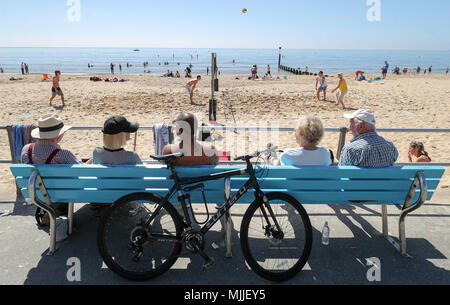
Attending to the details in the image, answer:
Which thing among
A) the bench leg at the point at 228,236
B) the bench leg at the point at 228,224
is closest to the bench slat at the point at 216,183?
the bench leg at the point at 228,224

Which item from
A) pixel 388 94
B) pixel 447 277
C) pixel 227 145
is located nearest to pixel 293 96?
pixel 388 94

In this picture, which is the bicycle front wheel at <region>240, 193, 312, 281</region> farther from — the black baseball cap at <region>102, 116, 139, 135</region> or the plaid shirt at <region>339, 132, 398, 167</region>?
the black baseball cap at <region>102, 116, 139, 135</region>

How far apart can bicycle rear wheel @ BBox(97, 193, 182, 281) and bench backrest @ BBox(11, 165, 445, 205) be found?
0.84 ft

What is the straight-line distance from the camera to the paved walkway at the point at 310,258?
117 inches

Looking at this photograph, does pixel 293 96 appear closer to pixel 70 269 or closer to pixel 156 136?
pixel 156 136

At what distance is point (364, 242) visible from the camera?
3605mm

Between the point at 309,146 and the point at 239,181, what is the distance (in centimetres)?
81

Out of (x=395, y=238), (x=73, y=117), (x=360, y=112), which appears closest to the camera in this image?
(x=360, y=112)

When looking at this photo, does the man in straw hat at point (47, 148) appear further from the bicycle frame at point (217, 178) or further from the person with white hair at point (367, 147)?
the person with white hair at point (367, 147)

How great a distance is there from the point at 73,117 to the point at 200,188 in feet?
41.1

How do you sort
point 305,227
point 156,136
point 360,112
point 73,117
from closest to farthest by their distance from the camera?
point 305,227, point 360,112, point 156,136, point 73,117

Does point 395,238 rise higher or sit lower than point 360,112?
lower

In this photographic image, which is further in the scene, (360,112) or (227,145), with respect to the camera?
(227,145)
